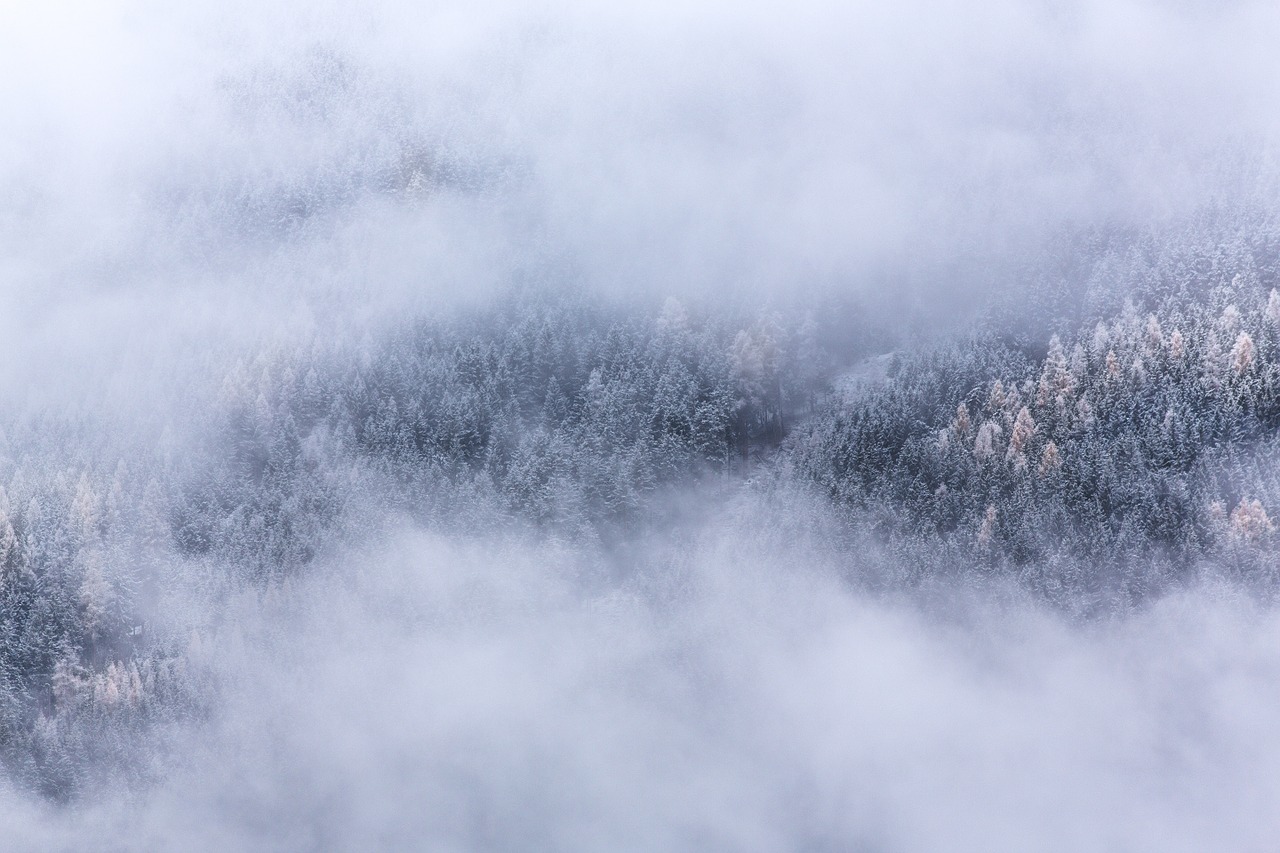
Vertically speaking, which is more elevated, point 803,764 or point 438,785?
point 803,764

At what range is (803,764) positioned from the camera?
186 metres

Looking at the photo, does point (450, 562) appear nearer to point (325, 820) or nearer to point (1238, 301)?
point (325, 820)

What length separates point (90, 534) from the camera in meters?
186

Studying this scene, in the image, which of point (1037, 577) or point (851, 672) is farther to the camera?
point (851, 672)

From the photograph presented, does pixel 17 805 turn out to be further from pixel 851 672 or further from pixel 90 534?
pixel 851 672

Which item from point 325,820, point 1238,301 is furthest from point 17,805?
point 1238,301

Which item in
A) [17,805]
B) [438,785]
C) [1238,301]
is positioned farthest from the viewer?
[1238,301]

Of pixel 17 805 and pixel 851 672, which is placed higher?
pixel 851 672

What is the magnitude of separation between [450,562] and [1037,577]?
289 ft

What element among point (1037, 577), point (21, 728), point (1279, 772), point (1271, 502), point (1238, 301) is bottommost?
point (21, 728)

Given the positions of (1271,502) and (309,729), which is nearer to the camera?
(1271,502)

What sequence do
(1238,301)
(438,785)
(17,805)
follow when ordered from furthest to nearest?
(1238,301) < (438,785) < (17,805)

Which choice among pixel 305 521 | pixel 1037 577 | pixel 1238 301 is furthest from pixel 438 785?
pixel 1238 301

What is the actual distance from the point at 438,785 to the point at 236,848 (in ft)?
95.2
